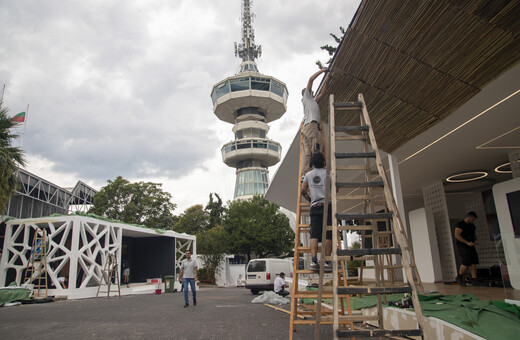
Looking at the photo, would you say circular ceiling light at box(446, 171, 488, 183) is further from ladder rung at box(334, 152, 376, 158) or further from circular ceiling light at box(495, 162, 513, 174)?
ladder rung at box(334, 152, 376, 158)

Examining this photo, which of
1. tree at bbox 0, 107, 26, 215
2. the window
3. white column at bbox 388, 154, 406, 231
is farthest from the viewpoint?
the window

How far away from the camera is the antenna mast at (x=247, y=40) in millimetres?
80750

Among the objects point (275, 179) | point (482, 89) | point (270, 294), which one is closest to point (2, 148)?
point (275, 179)

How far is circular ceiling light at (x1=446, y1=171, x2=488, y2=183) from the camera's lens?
410 inches

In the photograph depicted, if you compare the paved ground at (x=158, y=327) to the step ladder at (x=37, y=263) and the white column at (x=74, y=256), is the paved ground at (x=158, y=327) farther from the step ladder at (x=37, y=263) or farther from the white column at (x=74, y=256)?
the white column at (x=74, y=256)

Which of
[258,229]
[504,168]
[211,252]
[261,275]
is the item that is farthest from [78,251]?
[258,229]

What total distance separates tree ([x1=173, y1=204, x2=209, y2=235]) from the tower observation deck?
58.0ft

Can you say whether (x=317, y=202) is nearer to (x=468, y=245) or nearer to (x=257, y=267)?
(x=468, y=245)

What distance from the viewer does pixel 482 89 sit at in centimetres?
498

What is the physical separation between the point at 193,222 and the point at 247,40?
5191 centimetres

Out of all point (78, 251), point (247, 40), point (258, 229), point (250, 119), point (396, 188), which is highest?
point (247, 40)

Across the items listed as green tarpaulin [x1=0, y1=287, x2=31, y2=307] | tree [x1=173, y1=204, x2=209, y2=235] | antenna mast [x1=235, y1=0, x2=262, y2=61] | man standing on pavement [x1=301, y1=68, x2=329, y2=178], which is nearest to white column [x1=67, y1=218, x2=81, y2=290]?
green tarpaulin [x1=0, y1=287, x2=31, y2=307]

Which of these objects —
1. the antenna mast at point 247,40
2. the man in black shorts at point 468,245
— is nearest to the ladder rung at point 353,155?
the man in black shorts at point 468,245

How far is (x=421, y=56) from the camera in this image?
4.73m
